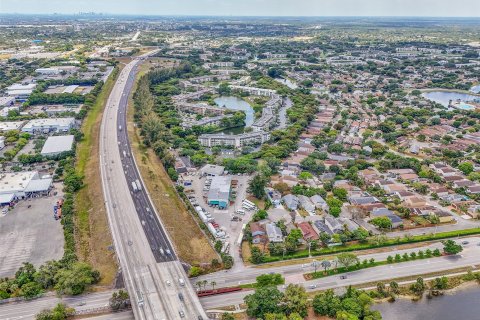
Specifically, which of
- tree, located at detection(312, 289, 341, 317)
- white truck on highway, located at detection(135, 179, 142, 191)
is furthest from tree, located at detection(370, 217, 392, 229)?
white truck on highway, located at detection(135, 179, 142, 191)

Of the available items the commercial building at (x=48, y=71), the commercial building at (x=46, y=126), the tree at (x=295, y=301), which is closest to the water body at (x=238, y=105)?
the commercial building at (x=46, y=126)

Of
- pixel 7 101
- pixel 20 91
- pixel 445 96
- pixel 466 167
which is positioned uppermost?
pixel 20 91

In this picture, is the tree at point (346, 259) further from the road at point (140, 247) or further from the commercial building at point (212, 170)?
the commercial building at point (212, 170)

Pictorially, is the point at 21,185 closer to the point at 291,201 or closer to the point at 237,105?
the point at 291,201

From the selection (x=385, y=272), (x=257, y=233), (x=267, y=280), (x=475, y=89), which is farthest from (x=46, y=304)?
(x=475, y=89)

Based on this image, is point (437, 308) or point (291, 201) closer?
point (437, 308)

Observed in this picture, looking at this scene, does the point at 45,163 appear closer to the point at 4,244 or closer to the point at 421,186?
the point at 4,244

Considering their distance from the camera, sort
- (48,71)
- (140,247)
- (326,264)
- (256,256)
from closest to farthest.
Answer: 1. (326,264)
2. (256,256)
3. (140,247)
4. (48,71)

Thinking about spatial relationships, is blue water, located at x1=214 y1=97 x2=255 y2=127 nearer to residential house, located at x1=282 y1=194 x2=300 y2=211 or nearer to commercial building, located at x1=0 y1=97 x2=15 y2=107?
residential house, located at x1=282 y1=194 x2=300 y2=211
